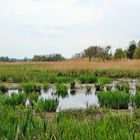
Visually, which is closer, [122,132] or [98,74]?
[122,132]

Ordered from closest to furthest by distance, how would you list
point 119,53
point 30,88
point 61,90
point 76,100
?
point 76,100
point 61,90
point 30,88
point 119,53

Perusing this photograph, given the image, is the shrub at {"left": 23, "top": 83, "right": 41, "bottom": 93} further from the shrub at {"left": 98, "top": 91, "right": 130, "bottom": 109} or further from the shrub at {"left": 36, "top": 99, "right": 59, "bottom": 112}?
the shrub at {"left": 36, "top": 99, "right": 59, "bottom": 112}

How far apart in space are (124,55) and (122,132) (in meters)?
52.5

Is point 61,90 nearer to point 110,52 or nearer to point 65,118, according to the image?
point 65,118

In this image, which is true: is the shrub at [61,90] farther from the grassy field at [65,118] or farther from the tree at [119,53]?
the tree at [119,53]

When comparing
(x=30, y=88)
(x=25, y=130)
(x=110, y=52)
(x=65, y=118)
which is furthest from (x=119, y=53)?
(x=25, y=130)

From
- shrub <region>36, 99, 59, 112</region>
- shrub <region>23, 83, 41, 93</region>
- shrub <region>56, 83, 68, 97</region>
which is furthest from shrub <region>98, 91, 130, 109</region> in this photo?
shrub <region>23, 83, 41, 93</region>

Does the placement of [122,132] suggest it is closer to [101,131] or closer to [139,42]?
[101,131]

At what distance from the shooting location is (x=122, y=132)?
5121 mm

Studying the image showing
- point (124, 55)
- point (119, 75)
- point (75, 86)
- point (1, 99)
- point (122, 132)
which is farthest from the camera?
point (124, 55)

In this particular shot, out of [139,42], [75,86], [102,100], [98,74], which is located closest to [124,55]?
[139,42]

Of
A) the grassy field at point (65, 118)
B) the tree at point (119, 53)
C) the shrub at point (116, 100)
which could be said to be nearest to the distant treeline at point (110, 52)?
the tree at point (119, 53)

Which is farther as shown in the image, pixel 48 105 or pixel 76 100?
pixel 76 100

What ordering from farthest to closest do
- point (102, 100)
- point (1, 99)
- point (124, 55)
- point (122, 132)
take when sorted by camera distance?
point (124, 55)
point (102, 100)
point (1, 99)
point (122, 132)
